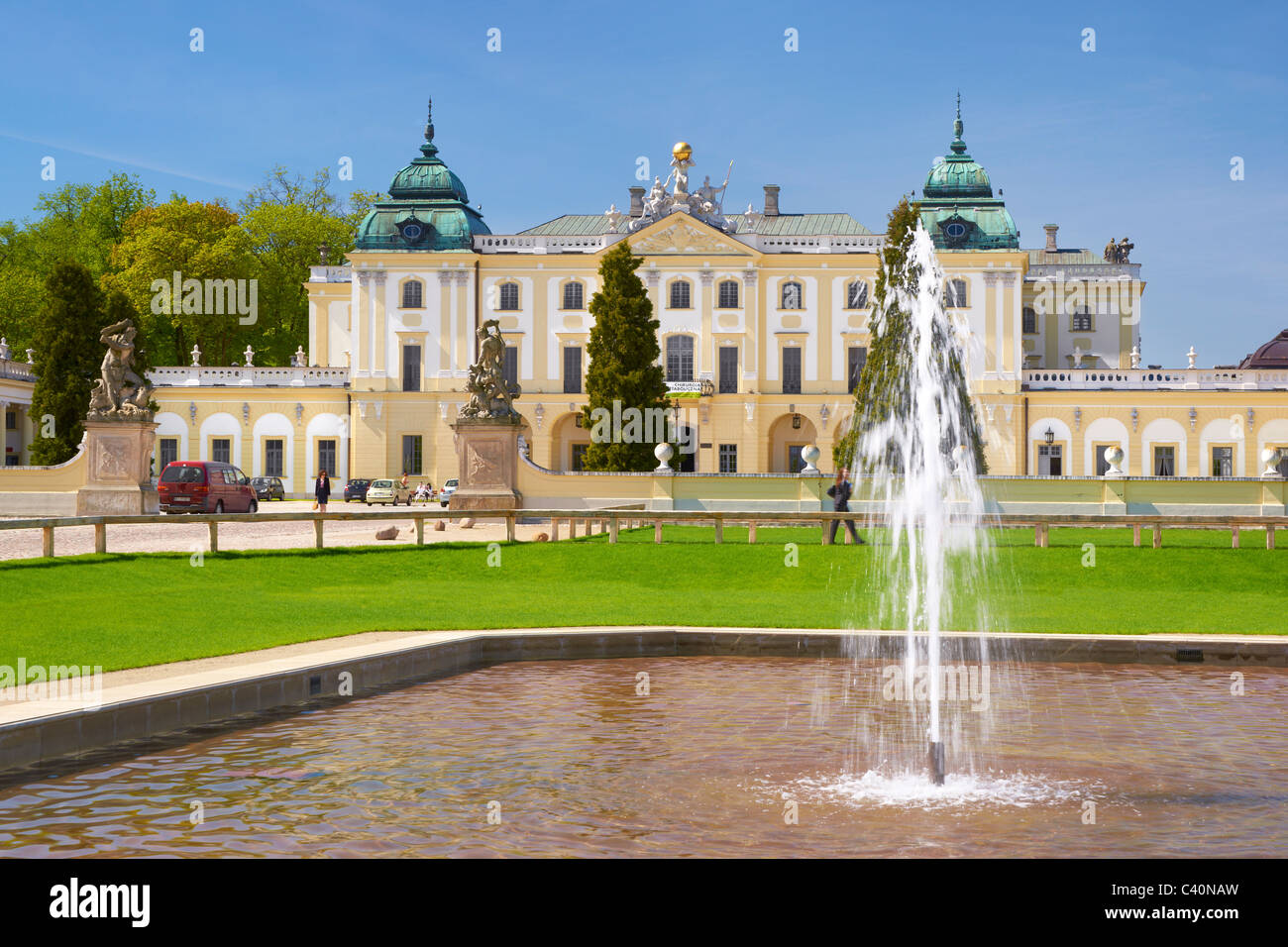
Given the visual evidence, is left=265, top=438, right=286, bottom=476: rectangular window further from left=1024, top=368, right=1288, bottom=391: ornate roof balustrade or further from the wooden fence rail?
the wooden fence rail

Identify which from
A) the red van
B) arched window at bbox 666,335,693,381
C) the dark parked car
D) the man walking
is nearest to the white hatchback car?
the dark parked car

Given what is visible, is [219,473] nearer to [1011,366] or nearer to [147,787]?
[147,787]

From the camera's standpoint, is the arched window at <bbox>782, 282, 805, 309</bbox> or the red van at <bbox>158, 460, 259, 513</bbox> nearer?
the red van at <bbox>158, 460, 259, 513</bbox>

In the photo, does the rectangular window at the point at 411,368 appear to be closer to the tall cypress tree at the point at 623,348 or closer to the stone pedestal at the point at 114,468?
the tall cypress tree at the point at 623,348

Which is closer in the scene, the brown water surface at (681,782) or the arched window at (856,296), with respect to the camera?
the brown water surface at (681,782)

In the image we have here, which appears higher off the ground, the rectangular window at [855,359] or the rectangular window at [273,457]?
the rectangular window at [855,359]

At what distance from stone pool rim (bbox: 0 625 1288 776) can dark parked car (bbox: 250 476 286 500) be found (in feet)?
173

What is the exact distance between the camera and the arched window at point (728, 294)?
→ 71.7m

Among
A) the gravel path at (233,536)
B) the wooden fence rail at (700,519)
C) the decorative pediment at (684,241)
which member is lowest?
the gravel path at (233,536)

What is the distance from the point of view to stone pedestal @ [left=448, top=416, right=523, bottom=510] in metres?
36.6

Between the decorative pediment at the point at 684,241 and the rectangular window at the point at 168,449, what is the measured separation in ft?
84.3

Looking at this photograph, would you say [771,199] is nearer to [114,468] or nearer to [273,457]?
[273,457]

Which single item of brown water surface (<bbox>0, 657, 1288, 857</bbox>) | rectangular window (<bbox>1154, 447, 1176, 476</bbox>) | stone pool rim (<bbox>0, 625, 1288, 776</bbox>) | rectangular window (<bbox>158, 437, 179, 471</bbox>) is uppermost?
rectangular window (<bbox>158, 437, 179, 471</bbox>)

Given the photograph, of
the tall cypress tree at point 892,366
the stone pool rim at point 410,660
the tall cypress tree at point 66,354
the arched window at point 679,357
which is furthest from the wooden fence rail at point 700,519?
the arched window at point 679,357
